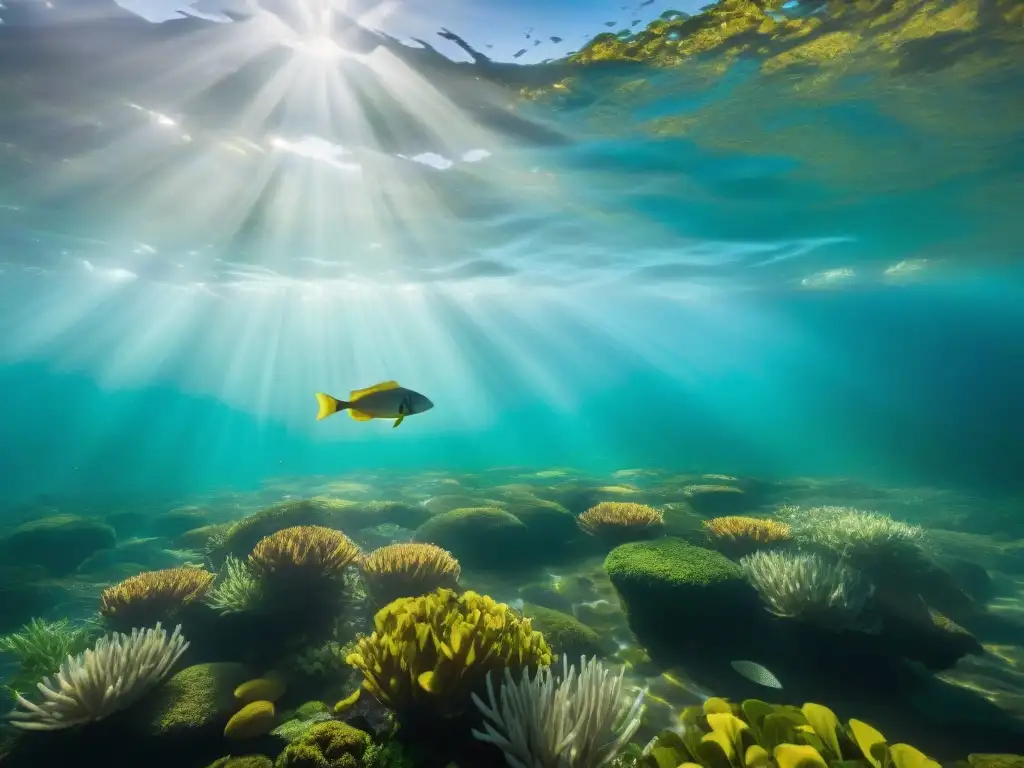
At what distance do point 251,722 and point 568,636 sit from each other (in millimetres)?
3501

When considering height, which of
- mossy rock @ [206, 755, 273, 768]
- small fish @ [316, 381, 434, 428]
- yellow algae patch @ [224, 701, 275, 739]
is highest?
small fish @ [316, 381, 434, 428]

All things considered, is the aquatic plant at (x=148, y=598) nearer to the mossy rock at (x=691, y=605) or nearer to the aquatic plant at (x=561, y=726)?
the aquatic plant at (x=561, y=726)

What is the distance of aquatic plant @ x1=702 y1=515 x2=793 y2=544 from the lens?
857cm

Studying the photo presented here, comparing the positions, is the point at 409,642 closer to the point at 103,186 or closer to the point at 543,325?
the point at 103,186

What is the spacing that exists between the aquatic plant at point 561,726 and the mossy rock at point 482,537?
6647 millimetres

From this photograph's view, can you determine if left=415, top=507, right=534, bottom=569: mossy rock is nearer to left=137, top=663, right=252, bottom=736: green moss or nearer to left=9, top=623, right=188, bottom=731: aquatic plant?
left=137, top=663, right=252, bottom=736: green moss

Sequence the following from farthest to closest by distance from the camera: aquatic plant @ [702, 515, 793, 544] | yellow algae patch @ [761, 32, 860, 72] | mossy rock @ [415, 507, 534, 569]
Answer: yellow algae patch @ [761, 32, 860, 72], mossy rock @ [415, 507, 534, 569], aquatic plant @ [702, 515, 793, 544]

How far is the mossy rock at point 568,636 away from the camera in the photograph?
19.4ft

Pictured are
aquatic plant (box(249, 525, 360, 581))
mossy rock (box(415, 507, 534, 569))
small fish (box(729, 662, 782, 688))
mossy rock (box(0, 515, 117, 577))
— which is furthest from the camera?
mossy rock (box(0, 515, 117, 577))

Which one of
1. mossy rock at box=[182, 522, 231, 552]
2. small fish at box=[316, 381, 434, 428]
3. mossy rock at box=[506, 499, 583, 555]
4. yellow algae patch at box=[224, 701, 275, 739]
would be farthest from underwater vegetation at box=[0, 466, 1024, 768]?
mossy rock at box=[182, 522, 231, 552]

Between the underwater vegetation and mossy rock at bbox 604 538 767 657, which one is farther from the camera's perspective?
mossy rock at bbox 604 538 767 657

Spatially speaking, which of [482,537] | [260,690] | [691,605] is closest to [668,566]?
[691,605]

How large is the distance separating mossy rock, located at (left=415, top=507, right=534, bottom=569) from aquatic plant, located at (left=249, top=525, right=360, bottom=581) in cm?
342

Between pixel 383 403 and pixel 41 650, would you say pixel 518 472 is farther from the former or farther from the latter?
pixel 383 403
